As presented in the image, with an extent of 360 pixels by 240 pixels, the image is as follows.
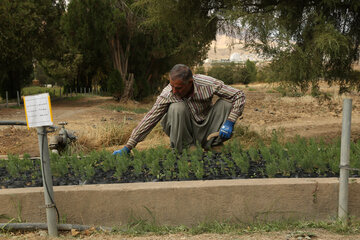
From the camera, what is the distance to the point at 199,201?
2979 millimetres

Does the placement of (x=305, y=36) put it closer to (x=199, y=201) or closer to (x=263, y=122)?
(x=199, y=201)

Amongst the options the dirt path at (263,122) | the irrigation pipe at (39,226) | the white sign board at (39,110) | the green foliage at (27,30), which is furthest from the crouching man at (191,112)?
the green foliage at (27,30)

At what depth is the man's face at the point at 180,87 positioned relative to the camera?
157 inches

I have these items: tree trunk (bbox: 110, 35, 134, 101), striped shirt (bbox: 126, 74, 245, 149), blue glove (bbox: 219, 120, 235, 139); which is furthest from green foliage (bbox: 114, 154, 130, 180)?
tree trunk (bbox: 110, 35, 134, 101)

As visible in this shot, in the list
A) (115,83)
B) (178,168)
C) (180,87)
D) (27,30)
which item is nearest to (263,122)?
(180,87)

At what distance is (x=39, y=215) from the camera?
310 cm

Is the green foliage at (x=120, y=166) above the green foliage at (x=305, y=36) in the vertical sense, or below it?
below

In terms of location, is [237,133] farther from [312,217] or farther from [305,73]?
[312,217]

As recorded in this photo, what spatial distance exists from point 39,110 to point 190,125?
6.29ft

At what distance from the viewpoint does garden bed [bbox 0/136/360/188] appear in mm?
3340

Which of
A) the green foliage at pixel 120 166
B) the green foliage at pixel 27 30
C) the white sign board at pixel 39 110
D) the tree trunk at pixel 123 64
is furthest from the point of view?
the tree trunk at pixel 123 64

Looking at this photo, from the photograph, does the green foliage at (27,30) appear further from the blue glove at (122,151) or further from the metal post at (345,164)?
the metal post at (345,164)

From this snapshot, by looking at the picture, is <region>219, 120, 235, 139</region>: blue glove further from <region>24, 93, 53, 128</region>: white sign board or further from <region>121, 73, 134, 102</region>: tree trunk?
<region>121, 73, 134, 102</region>: tree trunk

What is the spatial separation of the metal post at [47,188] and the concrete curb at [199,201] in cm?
19
